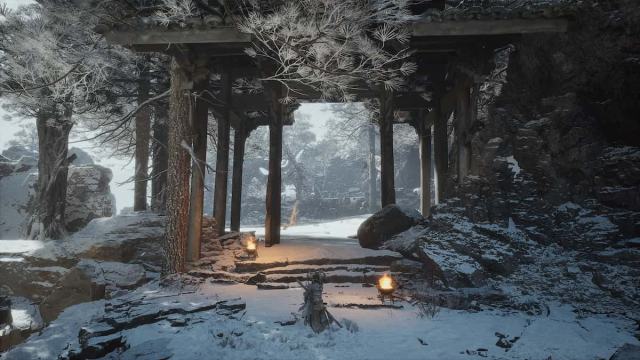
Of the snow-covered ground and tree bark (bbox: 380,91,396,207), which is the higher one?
tree bark (bbox: 380,91,396,207)

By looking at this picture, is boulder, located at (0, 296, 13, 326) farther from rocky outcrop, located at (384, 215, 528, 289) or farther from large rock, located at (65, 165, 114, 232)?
rocky outcrop, located at (384, 215, 528, 289)

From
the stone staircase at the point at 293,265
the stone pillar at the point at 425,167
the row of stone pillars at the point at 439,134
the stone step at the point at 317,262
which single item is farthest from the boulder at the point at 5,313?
the stone pillar at the point at 425,167

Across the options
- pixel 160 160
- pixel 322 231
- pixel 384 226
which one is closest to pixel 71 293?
pixel 160 160

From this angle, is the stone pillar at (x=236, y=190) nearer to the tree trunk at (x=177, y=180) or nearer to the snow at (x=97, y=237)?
the snow at (x=97, y=237)

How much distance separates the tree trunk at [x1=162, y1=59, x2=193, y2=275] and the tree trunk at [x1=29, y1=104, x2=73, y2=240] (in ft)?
20.9

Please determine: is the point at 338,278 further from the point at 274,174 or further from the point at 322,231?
the point at 322,231

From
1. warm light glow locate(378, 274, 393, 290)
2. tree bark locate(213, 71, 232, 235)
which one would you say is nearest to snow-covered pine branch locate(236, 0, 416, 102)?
tree bark locate(213, 71, 232, 235)

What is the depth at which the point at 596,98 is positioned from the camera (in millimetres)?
6582

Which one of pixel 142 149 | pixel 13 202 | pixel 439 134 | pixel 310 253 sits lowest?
pixel 310 253

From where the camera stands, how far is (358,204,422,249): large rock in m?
9.34

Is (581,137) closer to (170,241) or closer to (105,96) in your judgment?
(170,241)

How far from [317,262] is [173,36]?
5.60m

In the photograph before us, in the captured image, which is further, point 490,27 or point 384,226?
point 384,226

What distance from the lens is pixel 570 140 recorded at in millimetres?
6691
